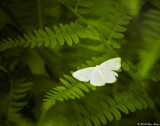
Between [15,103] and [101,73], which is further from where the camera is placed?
[15,103]

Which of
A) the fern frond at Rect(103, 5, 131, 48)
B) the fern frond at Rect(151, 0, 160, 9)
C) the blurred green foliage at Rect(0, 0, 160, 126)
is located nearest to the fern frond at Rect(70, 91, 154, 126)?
the blurred green foliage at Rect(0, 0, 160, 126)

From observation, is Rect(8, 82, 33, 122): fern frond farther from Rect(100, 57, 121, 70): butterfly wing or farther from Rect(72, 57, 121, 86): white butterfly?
Rect(100, 57, 121, 70): butterfly wing

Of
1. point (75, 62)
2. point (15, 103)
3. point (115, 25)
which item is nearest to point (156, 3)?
point (115, 25)

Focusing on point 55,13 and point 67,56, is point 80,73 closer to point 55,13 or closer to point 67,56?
point 67,56

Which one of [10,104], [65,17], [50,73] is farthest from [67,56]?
[10,104]

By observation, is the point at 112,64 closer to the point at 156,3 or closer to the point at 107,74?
the point at 107,74
